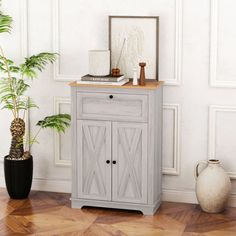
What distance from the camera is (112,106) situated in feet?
16.6

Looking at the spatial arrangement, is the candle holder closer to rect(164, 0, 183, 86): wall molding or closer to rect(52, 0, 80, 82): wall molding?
rect(164, 0, 183, 86): wall molding

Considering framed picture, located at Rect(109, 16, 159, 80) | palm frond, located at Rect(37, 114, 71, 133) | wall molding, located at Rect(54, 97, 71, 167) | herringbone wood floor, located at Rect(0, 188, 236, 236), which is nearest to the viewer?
herringbone wood floor, located at Rect(0, 188, 236, 236)

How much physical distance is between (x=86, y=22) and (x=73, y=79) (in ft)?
1.55

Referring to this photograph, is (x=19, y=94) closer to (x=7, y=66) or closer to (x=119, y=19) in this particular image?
(x=7, y=66)

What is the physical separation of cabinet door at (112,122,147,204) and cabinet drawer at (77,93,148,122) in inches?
2.7

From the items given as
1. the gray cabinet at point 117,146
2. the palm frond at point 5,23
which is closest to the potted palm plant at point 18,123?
the palm frond at point 5,23

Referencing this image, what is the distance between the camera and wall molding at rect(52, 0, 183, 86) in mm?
5160

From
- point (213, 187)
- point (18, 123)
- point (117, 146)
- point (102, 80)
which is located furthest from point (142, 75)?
point (18, 123)

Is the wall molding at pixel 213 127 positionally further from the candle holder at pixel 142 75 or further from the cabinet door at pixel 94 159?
the cabinet door at pixel 94 159

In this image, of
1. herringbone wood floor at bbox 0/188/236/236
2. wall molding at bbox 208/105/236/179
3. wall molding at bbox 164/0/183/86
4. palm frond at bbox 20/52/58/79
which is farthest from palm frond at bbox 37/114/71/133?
wall molding at bbox 208/105/236/179

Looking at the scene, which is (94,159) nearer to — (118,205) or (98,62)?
(118,205)

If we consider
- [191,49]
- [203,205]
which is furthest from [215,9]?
[203,205]

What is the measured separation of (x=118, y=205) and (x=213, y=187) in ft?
2.42

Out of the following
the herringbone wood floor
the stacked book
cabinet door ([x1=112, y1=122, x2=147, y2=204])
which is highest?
the stacked book
